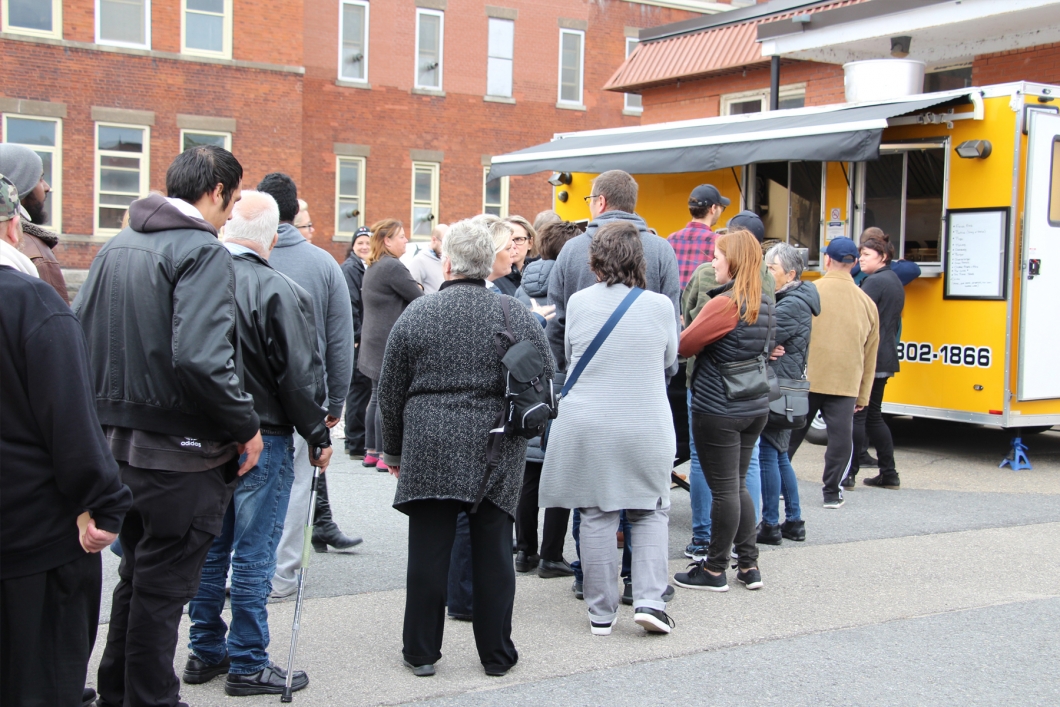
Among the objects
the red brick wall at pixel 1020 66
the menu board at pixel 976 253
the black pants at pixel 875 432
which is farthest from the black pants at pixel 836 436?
the red brick wall at pixel 1020 66

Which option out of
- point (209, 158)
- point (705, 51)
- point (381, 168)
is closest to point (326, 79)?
point (381, 168)

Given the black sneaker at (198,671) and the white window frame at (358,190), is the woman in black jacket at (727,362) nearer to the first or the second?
the black sneaker at (198,671)

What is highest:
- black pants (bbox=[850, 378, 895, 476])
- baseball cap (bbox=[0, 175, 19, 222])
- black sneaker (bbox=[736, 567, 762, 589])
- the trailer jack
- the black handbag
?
baseball cap (bbox=[0, 175, 19, 222])

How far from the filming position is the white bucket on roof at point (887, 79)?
985 cm

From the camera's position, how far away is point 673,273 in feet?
18.2

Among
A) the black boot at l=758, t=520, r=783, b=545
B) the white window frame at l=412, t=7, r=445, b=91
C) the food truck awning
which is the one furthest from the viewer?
the white window frame at l=412, t=7, r=445, b=91

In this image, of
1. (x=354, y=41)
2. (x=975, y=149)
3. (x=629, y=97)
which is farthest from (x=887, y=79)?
(x=629, y=97)

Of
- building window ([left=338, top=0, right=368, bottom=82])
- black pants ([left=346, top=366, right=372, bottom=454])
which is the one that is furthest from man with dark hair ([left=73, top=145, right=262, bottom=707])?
building window ([left=338, top=0, right=368, bottom=82])

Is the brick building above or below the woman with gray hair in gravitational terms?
above

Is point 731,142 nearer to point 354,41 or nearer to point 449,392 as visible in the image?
point 449,392

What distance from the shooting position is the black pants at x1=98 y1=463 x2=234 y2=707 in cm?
347

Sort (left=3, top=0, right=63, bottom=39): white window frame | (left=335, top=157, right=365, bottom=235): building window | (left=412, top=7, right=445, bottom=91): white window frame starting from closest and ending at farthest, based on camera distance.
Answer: (left=3, top=0, right=63, bottom=39): white window frame
(left=335, top=157, right=365, bottom=235): building window
(left=412, top=7, right=445, bottom=91): white window frame

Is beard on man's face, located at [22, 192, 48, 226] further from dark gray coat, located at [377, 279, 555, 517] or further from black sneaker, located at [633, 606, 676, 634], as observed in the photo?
black sneaker, located at [633, 606, 676, 634]

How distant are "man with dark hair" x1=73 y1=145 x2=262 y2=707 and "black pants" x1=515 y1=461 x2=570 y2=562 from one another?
91.9 inches
